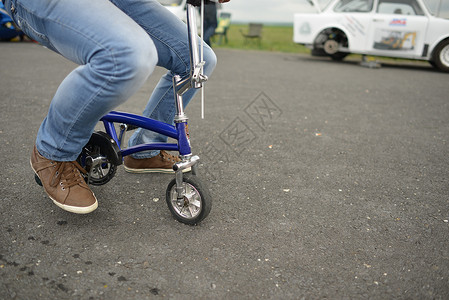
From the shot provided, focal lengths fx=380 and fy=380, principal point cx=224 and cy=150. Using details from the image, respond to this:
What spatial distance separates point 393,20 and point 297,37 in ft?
7.24

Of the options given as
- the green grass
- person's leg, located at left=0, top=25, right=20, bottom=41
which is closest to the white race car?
the green grass

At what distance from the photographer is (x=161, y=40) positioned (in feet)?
6.40

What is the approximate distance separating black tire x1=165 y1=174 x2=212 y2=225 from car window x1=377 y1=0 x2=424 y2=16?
27.4ft

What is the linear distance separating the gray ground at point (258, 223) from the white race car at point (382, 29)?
512 centimetres

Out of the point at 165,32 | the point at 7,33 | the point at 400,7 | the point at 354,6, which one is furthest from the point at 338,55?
the point at 7,33

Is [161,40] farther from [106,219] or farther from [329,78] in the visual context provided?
[329,78]

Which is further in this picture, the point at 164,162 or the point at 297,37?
the point at 297,37

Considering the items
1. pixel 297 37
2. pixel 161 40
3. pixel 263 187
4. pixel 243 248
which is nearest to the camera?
pixel 243 248

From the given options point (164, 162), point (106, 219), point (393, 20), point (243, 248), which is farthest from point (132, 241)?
point (393, 20)

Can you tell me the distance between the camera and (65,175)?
75.6 inches

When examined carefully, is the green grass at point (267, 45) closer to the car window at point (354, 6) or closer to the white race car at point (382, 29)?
the white race car at point (382, 29)

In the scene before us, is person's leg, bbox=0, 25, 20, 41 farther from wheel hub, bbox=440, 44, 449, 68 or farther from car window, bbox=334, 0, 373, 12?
wheel hub, bbox=440, 44, 449, 68

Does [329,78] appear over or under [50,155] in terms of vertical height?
under

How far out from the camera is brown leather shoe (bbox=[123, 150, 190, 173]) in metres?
2.54
